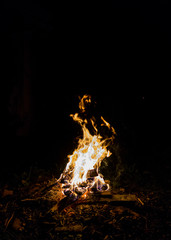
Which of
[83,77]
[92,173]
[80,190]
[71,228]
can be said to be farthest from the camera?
[83,77]

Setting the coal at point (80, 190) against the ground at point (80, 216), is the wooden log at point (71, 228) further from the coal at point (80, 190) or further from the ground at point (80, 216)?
the coal at point (80, 190)

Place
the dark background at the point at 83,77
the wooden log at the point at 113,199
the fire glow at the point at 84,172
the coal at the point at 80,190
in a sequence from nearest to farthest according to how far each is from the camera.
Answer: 1. the wooden log at the point at 113,199
2. the coal at the point at 80,190
3. the fire glow at the point at 84,172
4. the dark background at the point at 83,77

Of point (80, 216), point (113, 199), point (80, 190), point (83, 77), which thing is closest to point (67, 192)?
point (80, 190)

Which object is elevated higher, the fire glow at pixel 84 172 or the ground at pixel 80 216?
the fire glow at pixel 84 172

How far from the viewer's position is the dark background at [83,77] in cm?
582

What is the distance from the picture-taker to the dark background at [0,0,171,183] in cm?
582

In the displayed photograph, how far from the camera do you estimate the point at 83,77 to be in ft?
19.8

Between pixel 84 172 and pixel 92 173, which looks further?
pixel 92 173

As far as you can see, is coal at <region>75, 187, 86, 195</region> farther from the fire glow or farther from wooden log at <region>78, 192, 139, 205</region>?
wooden log at <region>78, 192, 139, 205</region>

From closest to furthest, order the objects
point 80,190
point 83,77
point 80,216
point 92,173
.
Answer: point 80,216
point 80,190
point 92,173
point 83,77

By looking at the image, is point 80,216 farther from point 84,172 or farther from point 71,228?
point 84,172

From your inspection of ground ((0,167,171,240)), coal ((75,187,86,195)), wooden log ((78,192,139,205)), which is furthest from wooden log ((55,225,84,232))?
coal ((75,187,86,195))

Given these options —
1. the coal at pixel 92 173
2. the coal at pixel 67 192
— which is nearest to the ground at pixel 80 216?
the coal at pixel 67 192

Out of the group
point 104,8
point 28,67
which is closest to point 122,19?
point 104,8
